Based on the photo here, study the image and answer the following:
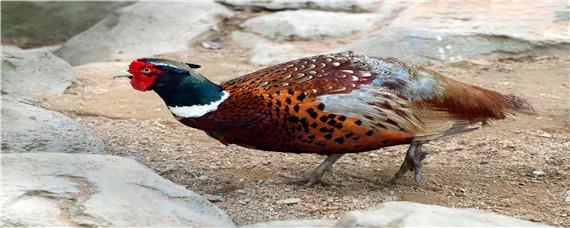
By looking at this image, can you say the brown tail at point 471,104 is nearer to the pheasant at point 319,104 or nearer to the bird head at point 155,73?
the pheasant at point 319,104

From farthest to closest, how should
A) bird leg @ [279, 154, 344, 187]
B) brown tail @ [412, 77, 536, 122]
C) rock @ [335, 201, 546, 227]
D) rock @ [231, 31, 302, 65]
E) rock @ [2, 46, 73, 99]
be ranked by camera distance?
1. rock @ [231, 31, 302, 65]
2. rock @ [2, 46, 73, 99]
3. bird leg @ [279, 154, 344, 187]
4. brown tail @ [412, 77, 536, 122]
5. rock @ [335, 201, 546, 227]

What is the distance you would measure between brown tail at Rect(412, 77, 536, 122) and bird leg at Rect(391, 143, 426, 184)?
236mm

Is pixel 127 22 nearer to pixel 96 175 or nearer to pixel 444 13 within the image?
pixel 444 13

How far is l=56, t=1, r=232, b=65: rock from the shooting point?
289 inches

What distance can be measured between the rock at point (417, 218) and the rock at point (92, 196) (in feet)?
2.09

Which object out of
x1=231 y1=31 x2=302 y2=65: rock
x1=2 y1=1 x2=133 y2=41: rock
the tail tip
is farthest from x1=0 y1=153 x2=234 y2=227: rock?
x1=2 y1=1 x2=133 y2=41: rock

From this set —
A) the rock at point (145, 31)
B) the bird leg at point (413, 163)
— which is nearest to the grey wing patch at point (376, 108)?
the bird leg at point (413, 163)

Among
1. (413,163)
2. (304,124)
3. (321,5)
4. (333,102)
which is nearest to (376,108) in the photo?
(333,102)

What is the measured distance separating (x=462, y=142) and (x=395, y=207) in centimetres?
215

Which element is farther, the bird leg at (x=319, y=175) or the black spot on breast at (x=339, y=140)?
the bird leg at (x=319, y=175)

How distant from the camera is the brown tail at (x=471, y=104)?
3953mm

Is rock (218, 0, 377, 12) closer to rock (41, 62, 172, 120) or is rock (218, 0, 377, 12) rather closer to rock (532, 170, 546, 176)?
rock (41, 62, 172, 120)

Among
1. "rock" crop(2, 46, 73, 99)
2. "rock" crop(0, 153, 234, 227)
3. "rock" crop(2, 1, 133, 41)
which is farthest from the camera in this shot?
"rock" crop(2, 1, 133, 41)

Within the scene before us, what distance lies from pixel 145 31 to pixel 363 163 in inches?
140
